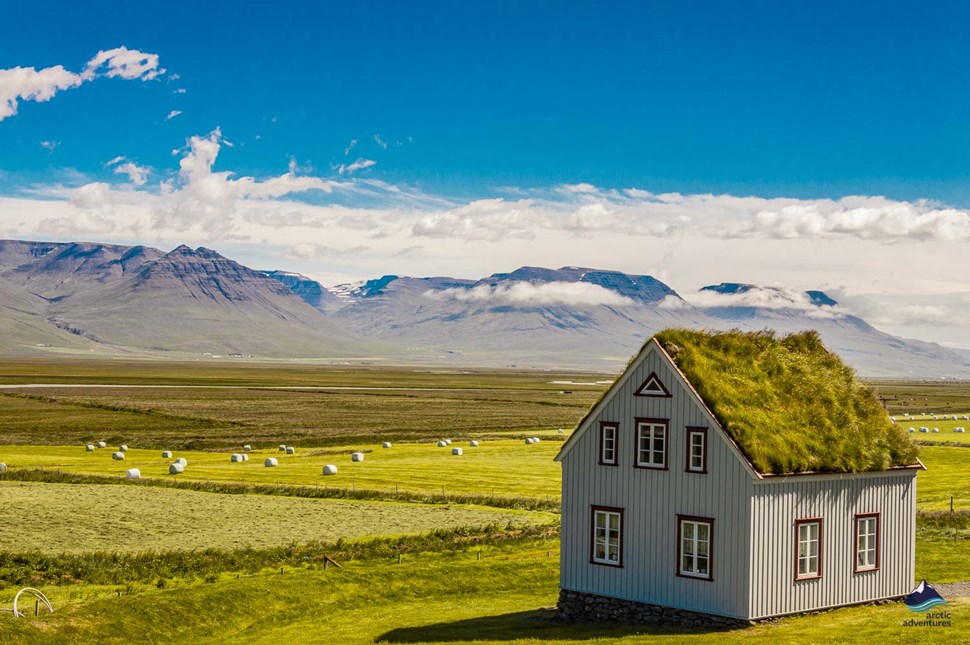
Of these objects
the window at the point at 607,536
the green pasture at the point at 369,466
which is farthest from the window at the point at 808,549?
the green pasture at the point at 369,466

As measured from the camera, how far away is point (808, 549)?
35.9 m

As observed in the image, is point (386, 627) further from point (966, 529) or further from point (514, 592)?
point (966, 529)

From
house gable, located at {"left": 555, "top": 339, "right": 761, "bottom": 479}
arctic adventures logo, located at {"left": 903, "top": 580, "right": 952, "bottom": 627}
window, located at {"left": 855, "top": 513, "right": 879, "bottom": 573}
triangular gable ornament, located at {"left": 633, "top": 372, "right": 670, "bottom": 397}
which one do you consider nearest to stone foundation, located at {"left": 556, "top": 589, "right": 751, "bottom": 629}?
house gable, located at {"left": 555, "top": 339, "right": 761, "bottom": 479}

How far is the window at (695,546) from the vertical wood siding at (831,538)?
1631 mm

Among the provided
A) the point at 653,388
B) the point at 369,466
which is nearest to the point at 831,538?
the point at 653,388

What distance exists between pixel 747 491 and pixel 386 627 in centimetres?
1395

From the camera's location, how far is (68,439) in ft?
381

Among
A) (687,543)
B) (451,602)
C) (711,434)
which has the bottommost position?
(451,602)

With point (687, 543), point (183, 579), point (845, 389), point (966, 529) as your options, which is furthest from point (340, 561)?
point (966, 529)

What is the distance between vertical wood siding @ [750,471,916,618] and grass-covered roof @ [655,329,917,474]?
2.26ft

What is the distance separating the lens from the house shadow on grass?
35.4 meters

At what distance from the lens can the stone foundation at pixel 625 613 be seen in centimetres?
3512

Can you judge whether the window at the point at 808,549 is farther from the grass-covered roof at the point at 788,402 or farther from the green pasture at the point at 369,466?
the green pasture at the point at 369,466

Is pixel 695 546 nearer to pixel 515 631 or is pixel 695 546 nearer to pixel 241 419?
pixel 515 631
